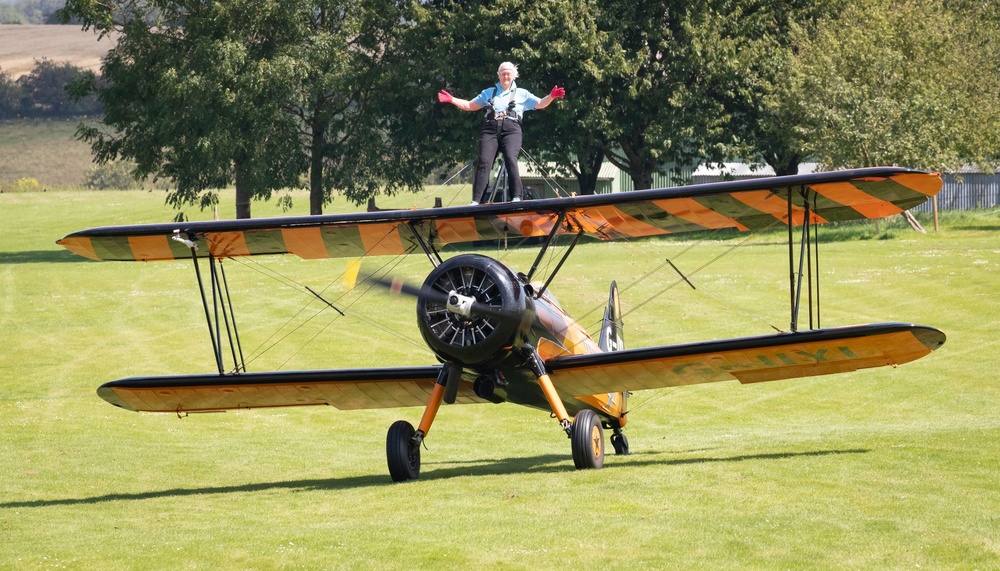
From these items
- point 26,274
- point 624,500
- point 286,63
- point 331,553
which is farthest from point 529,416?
point 286,63

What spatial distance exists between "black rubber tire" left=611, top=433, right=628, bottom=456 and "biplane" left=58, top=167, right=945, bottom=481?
85 cm

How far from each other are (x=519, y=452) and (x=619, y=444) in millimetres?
1908

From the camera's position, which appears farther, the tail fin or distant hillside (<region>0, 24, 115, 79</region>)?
distant hillside (<region>0, 24, 115, 79</region>)

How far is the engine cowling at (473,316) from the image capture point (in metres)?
11.1

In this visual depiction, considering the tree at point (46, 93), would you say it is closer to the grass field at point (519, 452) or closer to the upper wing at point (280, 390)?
the grass field at point (519, 452)

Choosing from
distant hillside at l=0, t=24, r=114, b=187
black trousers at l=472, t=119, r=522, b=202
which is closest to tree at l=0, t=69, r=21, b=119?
distant hillside at l=0, t=24, r=114, b=187

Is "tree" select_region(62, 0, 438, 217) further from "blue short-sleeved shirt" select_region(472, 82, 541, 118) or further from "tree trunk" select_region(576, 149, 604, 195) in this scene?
"blue short-sleeved shirt" select_region(472, 82, 541, 118)

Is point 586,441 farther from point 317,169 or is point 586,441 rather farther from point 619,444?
point 317,169

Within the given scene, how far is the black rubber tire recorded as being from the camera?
48.1ft

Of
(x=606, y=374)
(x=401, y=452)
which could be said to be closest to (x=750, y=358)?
(x=606, y=374)

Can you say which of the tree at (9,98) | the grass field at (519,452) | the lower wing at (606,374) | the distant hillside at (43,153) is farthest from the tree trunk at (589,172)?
the tree at (9,98)

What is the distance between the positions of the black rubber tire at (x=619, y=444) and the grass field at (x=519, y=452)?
276 mm

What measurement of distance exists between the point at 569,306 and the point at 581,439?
16.8m

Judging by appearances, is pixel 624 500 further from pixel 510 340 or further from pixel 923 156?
pixel 923 156
